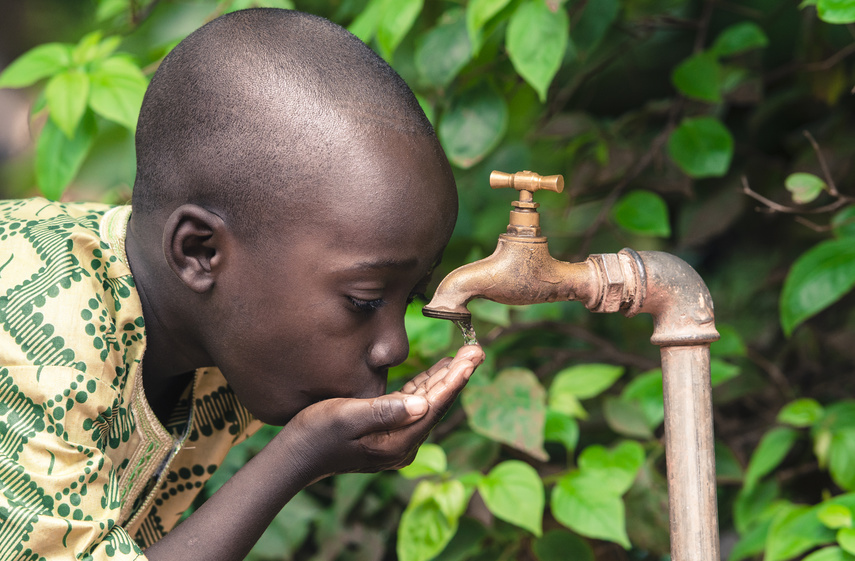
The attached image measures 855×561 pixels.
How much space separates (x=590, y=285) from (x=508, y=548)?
0.77m

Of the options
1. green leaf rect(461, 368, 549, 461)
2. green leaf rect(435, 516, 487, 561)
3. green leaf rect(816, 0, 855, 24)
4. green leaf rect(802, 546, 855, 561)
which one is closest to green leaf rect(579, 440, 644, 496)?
green leaf rect(461, 368, 549, 461)

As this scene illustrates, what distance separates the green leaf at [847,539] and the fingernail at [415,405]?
2.06 feet

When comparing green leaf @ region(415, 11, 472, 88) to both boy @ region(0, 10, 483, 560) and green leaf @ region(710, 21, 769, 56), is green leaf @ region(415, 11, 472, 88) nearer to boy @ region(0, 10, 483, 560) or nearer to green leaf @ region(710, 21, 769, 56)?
boy @ region(0, 10, 483, 560)

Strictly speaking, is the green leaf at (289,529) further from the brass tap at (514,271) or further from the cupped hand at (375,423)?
the brass tap at (514,271)

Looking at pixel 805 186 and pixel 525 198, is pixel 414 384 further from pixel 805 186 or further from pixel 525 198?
pixel 805 186

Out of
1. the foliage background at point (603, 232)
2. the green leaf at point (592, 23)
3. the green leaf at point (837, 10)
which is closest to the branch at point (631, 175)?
the foliage background at point (603, 232)

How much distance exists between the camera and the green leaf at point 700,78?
1.55 m

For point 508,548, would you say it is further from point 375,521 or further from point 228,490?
point 228,490

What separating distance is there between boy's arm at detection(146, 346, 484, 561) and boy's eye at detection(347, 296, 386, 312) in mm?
99

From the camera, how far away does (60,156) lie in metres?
1.39

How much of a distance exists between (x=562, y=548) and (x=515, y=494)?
250 mm

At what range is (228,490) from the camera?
0.90 m

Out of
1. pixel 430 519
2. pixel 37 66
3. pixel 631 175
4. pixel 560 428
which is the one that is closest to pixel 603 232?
pixel 631 175

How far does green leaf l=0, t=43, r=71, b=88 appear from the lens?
1.34m
